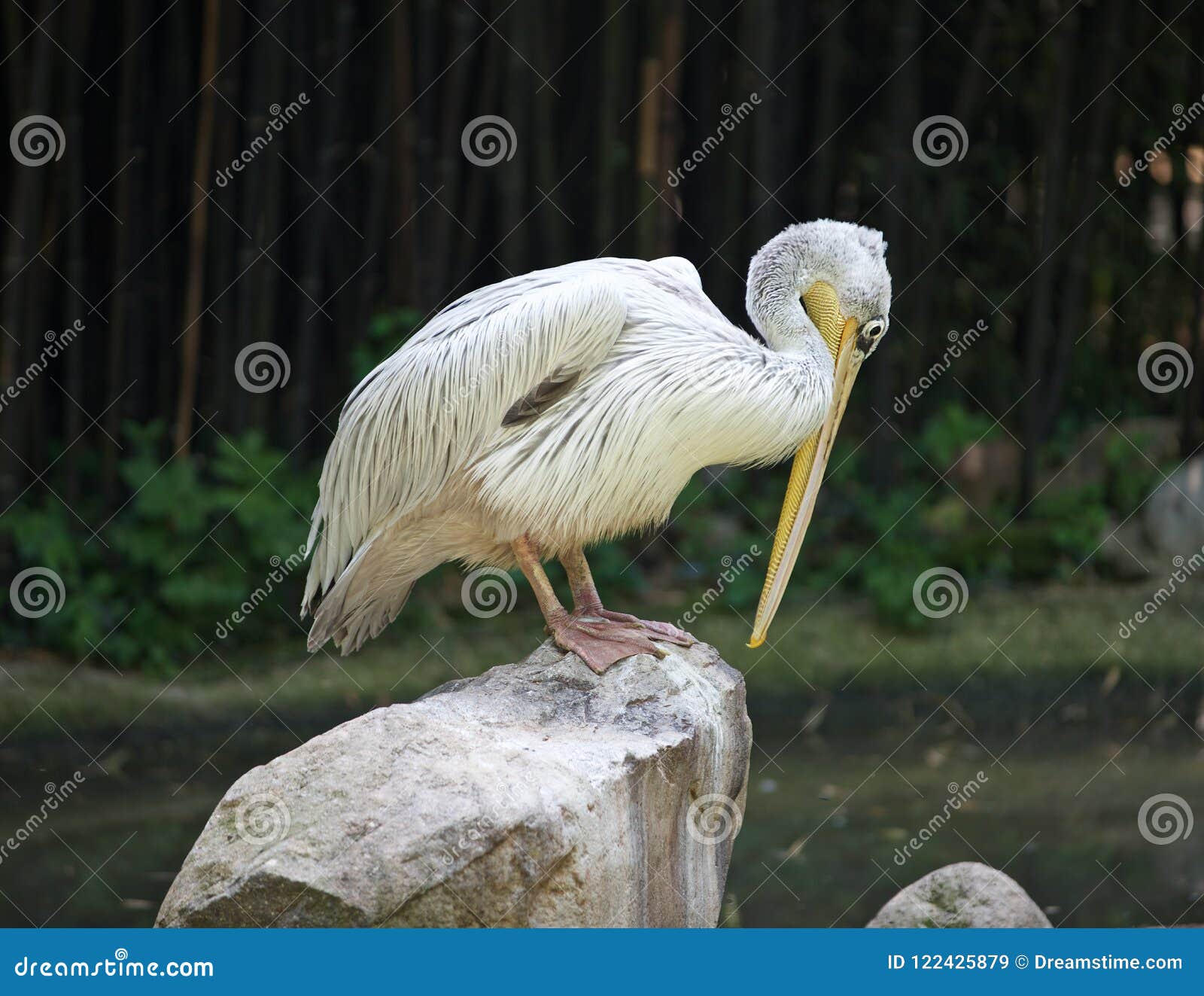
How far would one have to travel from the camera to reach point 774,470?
7945 mm

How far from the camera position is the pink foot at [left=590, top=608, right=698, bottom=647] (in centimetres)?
417

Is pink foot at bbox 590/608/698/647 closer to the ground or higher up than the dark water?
higher up

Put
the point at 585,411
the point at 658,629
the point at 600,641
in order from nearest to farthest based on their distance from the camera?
the point at 585,411 → the point at 600,641 → the point at 658,629

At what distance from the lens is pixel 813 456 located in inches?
167

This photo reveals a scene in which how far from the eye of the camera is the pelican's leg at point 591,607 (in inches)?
165

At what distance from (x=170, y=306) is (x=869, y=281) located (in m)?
4.36

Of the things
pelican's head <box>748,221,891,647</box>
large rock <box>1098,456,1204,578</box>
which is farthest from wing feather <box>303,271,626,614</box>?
large rock <box>1098,456,1204,578</box>

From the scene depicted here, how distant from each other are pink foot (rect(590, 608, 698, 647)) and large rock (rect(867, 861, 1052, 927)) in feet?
3.95

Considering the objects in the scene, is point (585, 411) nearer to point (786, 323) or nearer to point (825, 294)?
point (786, 323)

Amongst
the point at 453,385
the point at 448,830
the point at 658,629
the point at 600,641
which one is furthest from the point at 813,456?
the point at 448,830

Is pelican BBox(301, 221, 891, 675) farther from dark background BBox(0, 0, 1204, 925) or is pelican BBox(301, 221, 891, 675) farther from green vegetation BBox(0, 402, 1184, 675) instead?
green vegetation BBox(0, 402, 1184, 675)

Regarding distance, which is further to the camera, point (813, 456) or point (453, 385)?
point (813, 456)

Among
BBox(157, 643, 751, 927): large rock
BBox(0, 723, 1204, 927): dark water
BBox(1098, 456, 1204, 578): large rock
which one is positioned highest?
BBox(1098, 456, 1204, 578): large rock

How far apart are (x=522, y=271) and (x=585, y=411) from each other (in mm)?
3551
